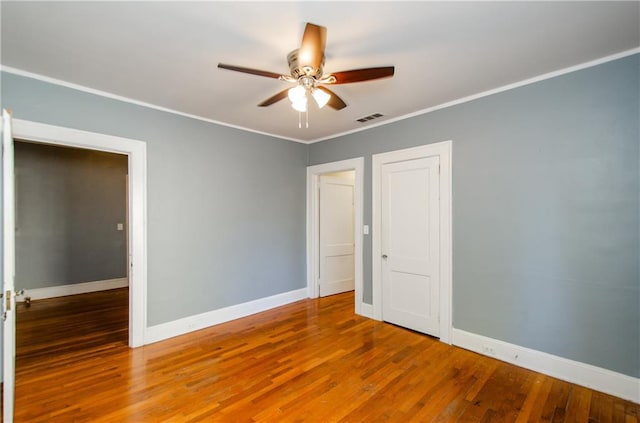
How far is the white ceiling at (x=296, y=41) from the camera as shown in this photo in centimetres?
173

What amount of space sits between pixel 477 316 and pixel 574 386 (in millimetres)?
860

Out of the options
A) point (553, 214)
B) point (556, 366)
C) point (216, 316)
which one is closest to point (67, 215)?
point (216, 316)

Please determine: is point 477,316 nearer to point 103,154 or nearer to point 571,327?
point 571,327

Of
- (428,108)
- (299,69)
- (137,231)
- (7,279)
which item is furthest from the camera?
(428,108)

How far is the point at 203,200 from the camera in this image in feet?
12.1

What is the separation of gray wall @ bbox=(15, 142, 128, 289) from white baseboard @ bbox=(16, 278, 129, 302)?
0.07 m

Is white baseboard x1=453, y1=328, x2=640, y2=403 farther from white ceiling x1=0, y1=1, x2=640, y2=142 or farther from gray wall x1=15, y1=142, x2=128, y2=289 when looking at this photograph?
gray wall x1=15, y1=142, x2=128, y2=289

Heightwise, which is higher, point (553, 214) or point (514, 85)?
point (514, 85)

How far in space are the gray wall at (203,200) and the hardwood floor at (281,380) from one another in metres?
0.61

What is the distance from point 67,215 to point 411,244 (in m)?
5.90

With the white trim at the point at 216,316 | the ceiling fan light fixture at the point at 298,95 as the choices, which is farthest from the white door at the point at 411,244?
the ceiling fan light fixture at the point at 298,95

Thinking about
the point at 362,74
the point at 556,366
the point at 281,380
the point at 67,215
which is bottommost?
the point at 281,380

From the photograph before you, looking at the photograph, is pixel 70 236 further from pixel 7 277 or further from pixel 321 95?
pixel 321 95

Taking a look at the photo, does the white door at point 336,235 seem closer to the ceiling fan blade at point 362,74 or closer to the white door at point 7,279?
the ceiling fan blade at point 362,74
